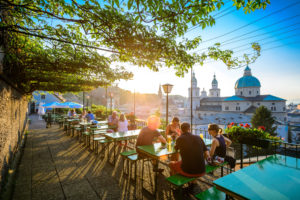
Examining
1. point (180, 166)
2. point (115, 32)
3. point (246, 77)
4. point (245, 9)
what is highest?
point (246, 77)

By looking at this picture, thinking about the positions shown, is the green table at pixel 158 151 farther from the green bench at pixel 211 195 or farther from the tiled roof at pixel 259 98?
the tiled roof at pixel 259 98

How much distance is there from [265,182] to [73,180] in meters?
4.66

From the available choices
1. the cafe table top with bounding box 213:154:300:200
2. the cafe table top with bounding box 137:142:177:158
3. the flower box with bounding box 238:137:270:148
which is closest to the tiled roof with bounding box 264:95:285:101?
the flower box with bounding box 238:137:270:148

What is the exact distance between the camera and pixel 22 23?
10.3 ft

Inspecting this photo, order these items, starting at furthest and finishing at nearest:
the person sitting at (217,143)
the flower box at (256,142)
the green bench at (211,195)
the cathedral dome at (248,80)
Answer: the cathedral dome at (248,80) → the flower box at (256,142) → the person sitting at (217,143) → the green bench at (211,195)

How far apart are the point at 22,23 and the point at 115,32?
2.28m

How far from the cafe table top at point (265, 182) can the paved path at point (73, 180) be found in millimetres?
1388

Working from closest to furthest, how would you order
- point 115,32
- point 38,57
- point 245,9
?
point 245,9, point 115,32, point 38,57

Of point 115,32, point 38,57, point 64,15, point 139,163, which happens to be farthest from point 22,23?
point 139,163

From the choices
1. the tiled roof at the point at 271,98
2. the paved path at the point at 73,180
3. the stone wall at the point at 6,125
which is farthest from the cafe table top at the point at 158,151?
the tiled roof at the point at 271,98

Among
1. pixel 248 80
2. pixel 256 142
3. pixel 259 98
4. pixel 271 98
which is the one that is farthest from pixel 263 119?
pixel 256 142

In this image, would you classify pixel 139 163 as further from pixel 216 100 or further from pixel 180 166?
pixel 216 100

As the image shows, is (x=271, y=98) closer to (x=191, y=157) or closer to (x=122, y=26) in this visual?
(x=191, y=157)

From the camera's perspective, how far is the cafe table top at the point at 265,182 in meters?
1.82
